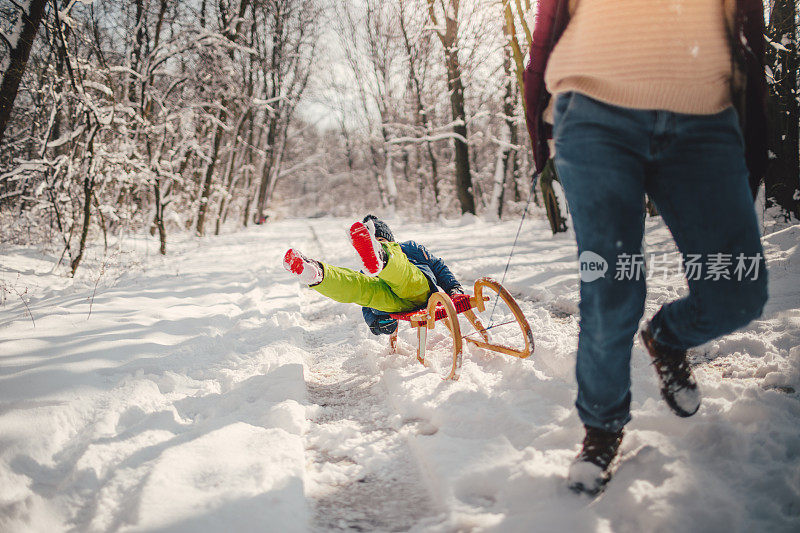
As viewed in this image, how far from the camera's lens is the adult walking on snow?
1243 millimetres

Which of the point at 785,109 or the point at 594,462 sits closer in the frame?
the point at 594,462

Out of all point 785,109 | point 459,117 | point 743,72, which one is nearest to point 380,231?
point 743,72

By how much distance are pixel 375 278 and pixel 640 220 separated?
1.86 metres

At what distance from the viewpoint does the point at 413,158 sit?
100 feet

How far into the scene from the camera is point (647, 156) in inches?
51.2

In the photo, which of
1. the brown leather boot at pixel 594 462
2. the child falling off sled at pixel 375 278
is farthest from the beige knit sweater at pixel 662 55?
the child falling off sled at pixel 375 278

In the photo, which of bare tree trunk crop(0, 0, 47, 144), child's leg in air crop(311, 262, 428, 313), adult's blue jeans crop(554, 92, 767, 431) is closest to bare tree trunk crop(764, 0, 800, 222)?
child's leg in air crop(311, 262, 428, 313)

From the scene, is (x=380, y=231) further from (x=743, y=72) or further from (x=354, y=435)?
(x=743, y=72)

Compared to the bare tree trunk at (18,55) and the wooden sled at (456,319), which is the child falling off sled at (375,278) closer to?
the wooden sled at (456,319)

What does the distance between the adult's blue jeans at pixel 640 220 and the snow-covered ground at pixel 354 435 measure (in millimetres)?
371

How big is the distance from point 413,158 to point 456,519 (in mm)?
30510

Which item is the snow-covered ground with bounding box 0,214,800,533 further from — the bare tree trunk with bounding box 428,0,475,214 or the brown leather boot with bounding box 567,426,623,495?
the bare tree trunk with bounding box 428,0,475,214

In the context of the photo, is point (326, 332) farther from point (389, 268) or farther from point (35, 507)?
point (35, 507)

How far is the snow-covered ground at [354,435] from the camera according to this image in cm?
142
